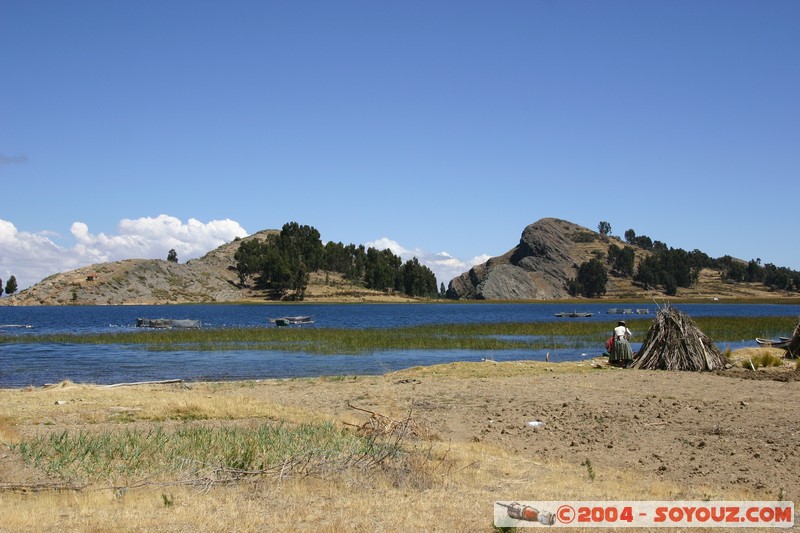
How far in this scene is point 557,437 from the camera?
14.2 meters

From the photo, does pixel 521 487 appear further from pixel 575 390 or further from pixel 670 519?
pixel 575 390

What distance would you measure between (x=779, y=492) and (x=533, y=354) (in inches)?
1170

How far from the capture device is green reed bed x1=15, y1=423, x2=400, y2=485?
9781 millimetres

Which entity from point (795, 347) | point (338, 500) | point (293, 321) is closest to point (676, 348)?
point (795, 347)

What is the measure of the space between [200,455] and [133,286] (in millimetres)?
174953

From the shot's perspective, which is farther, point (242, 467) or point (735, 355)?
point (735, 355)

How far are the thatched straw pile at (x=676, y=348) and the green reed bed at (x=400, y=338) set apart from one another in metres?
16.5

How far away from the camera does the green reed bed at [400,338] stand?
146 feet

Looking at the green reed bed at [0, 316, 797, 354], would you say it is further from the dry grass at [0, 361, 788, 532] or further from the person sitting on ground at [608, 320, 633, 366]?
the dry grass at [0, 361, 788, 532]

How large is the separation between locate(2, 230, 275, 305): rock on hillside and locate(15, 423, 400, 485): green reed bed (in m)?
170

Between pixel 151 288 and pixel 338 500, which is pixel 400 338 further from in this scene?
pixel 151 288

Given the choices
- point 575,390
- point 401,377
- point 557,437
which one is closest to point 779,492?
point 557,437

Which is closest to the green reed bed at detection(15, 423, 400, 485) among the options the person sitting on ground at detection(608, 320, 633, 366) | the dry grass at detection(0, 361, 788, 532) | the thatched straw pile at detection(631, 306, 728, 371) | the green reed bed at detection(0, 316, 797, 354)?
the dry grass at detection(0, 361, 788, 532)

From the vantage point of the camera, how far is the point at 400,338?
4909 cm
